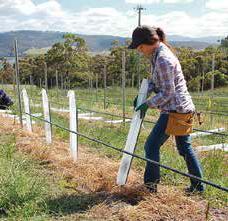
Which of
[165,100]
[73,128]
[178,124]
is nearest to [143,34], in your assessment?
[165,100]

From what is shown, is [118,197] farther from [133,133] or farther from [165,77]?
[165,77]

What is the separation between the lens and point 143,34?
3.35 metres

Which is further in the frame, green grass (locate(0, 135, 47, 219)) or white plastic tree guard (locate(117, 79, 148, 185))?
white plastic tree guard (locate(117, 79, 148, 185))

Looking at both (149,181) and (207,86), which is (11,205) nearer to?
(149,181)

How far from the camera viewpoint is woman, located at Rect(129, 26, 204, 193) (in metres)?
3.31

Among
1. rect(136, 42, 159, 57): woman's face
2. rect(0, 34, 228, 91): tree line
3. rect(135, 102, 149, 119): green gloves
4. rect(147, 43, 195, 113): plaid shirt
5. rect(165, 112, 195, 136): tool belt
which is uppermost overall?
rect(136, 42, 159, 57): woman's face

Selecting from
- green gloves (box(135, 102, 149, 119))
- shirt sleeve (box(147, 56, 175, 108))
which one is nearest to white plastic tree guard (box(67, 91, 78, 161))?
green gloves (box(135, 102, 149, 119))

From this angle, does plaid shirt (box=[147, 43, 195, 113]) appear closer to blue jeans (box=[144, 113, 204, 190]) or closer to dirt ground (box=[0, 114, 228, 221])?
blue jeans (box=[144, 113, 204, 190])

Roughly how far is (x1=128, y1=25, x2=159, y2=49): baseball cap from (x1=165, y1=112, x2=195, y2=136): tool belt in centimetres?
62

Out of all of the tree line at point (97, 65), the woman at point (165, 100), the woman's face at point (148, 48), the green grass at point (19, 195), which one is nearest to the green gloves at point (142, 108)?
the woman at point (165, 100)

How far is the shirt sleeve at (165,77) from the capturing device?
329 centimetres

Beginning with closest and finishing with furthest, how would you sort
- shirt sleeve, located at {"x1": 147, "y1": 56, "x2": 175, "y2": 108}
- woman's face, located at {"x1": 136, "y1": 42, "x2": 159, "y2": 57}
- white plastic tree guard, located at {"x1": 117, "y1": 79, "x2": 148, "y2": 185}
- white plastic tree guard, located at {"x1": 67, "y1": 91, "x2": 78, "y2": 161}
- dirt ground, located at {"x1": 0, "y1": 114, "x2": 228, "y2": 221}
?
dirt ground, located at {"x1": 0, "y1": 114, "x2": 228, "y2": 221} < shirt sleeve, located at {"x1": 147, "y1": 56, "x2": 175, "y2": 108} < woman's face, located at {"x1": 136, "y1": 42, "x2": 159, "y2": 57} < white plastic tree guard, located at {"x1": 117, "y1": 79, "x2": 148, "y2": 185} < white plastic tree guard, located at {"x1": 67, "y1": 91, "x2": 78, "y2": 161}

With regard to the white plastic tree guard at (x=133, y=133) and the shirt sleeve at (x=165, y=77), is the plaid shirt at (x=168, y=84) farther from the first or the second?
the white plastic tree guard at (x=133, y=133)

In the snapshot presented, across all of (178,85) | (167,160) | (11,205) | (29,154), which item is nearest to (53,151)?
(29,154)
